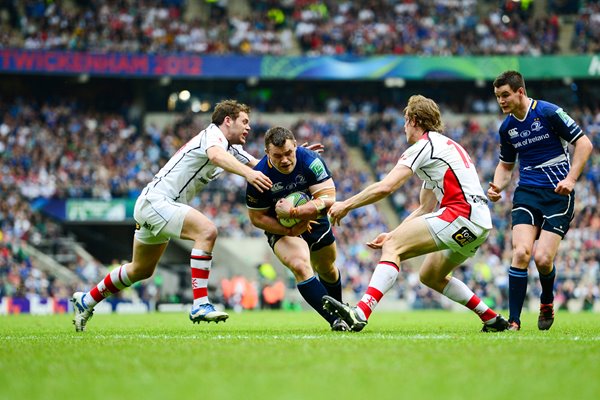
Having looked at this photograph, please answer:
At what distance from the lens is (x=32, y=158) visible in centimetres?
3456

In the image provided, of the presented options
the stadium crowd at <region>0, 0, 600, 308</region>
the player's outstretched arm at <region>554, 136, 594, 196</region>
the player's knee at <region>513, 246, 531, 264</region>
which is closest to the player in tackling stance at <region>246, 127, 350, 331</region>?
the player's knee at <region>513, 246, 531, 264</region>

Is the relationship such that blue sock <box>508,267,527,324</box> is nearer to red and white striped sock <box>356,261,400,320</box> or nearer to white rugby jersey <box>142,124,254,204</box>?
red and white striped sock <box>356,261,400,320</box>

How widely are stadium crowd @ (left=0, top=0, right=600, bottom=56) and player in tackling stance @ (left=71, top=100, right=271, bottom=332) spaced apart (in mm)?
29746

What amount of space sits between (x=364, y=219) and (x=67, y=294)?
34.9 feet

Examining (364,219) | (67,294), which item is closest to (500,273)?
(364,219)

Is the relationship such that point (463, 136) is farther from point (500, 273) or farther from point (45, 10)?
point (45, 10)

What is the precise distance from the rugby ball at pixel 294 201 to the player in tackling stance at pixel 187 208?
13.3 inches

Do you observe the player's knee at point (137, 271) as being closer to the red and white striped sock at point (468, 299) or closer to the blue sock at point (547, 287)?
the red and white striped sock at point (468, 299)

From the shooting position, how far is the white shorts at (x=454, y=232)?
8.38 meters

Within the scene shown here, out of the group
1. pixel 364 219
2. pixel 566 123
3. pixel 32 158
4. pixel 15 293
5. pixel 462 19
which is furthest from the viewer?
pixel 462 19

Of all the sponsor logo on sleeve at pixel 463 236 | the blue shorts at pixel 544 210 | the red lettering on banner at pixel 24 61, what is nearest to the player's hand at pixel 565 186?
the blue shorts at pixel 544 210

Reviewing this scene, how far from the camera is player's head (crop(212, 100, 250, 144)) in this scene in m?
9.82

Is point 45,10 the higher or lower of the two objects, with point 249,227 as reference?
higher

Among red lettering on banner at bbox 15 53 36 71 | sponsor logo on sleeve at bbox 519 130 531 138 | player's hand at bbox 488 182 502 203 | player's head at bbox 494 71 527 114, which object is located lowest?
player's hand at bbox 488 182 502 203
